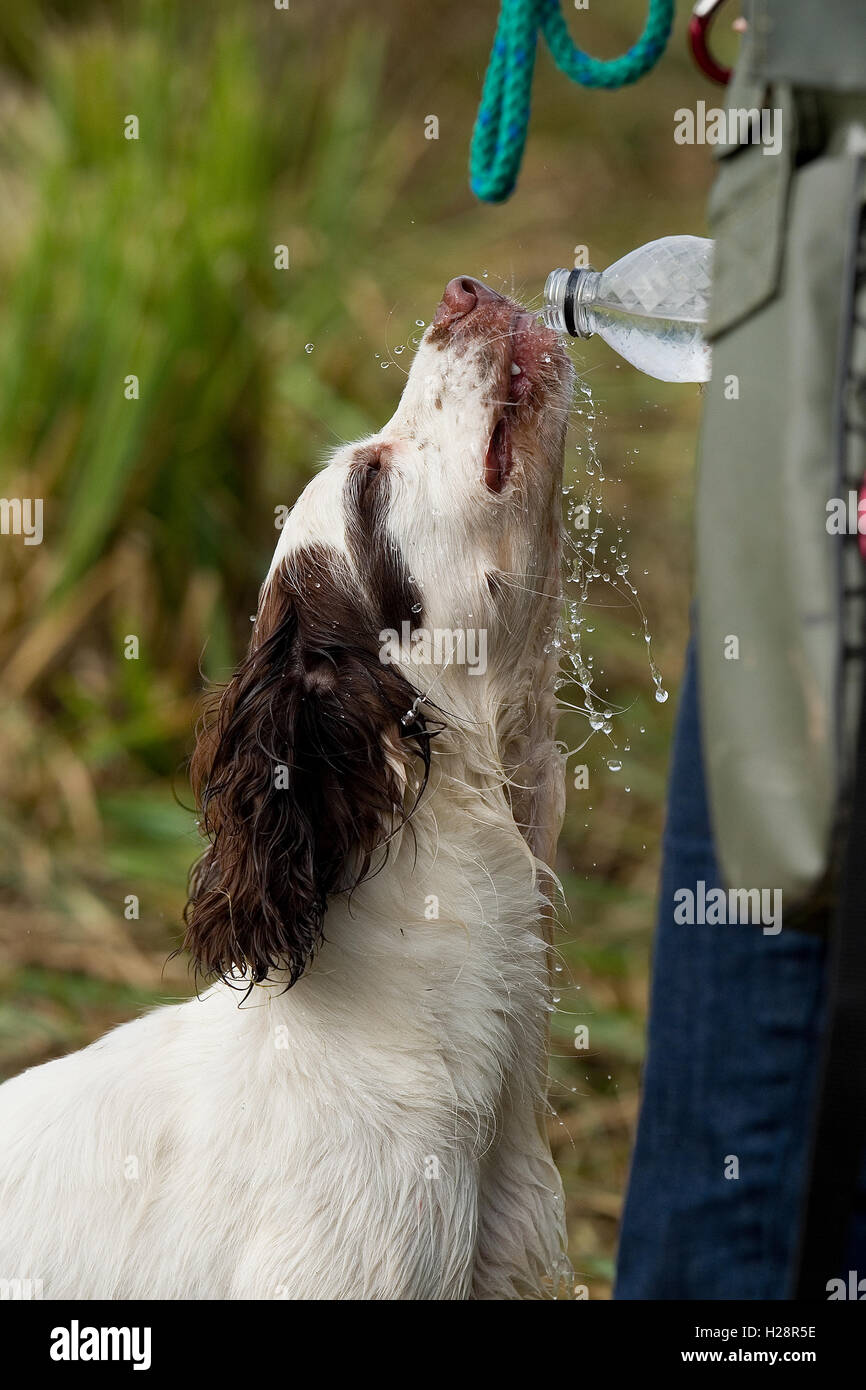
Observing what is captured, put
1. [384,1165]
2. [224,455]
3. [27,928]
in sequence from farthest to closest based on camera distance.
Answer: [224,455]
[27,928]
[384,1165]

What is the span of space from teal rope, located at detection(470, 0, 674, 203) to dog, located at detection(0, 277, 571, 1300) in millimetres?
412

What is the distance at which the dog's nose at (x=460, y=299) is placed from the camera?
2355 millimetres

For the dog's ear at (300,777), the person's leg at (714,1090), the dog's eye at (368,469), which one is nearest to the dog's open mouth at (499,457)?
the dog's eye at (368,469)

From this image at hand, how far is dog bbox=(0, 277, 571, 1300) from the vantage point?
2.09 m

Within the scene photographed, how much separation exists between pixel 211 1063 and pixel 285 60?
17.4 ft

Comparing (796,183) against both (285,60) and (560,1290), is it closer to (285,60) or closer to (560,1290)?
(560,1290)

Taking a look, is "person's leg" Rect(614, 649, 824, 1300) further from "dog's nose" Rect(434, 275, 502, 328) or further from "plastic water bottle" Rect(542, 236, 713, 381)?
"dog's nose" Rect(434, 275, 502, 328)

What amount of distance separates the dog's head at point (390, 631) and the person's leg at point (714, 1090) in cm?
55

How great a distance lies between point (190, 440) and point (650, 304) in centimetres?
290

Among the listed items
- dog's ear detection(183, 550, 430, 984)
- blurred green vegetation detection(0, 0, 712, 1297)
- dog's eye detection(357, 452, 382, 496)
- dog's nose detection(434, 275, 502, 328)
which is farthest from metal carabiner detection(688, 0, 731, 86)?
blurred green vegetation detection(0, 0, 712, 1297)

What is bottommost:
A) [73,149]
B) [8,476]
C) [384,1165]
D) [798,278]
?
[384,1165]

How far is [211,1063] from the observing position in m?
2.21
